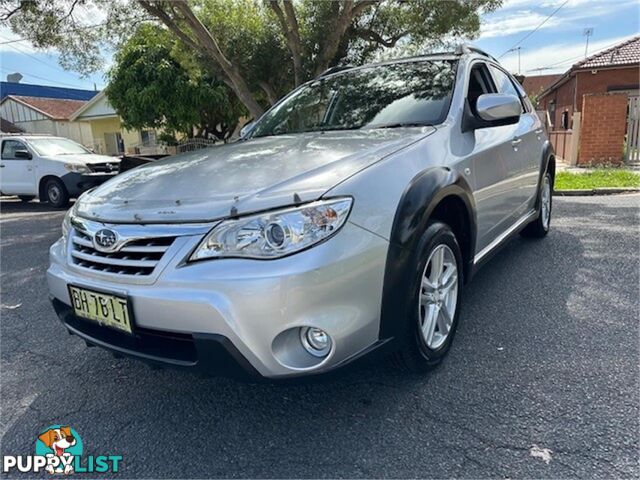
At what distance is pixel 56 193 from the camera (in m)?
9.82

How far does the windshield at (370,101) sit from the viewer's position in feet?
9.53

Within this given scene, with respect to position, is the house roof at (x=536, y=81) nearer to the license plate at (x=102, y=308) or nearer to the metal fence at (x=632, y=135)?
the metal fence at (x=632, y=135)

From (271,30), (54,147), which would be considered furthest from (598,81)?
(54,147)

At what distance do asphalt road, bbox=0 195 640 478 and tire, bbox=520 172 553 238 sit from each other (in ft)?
4.64

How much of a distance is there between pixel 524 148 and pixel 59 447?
3.69 meters

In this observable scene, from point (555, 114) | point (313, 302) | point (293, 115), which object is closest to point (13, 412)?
point (313, 302)

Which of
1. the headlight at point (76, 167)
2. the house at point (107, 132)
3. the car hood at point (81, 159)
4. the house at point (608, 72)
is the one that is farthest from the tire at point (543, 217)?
the house at point (107, 132)

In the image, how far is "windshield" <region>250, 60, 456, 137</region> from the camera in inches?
114

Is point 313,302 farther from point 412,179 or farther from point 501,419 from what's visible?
point 501,419

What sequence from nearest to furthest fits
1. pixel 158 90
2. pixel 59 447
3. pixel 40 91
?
pixel 59 447 → pixel 158 90 → pixel 40 91

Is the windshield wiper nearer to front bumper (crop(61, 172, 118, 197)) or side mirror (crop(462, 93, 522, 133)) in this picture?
side mirror (crop(462, 93, 522, 133))

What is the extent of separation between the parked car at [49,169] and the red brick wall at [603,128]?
36.6 feet

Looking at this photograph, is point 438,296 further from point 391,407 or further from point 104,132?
point 104,132

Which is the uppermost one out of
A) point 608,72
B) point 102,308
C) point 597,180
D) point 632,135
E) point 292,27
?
point 292,27
